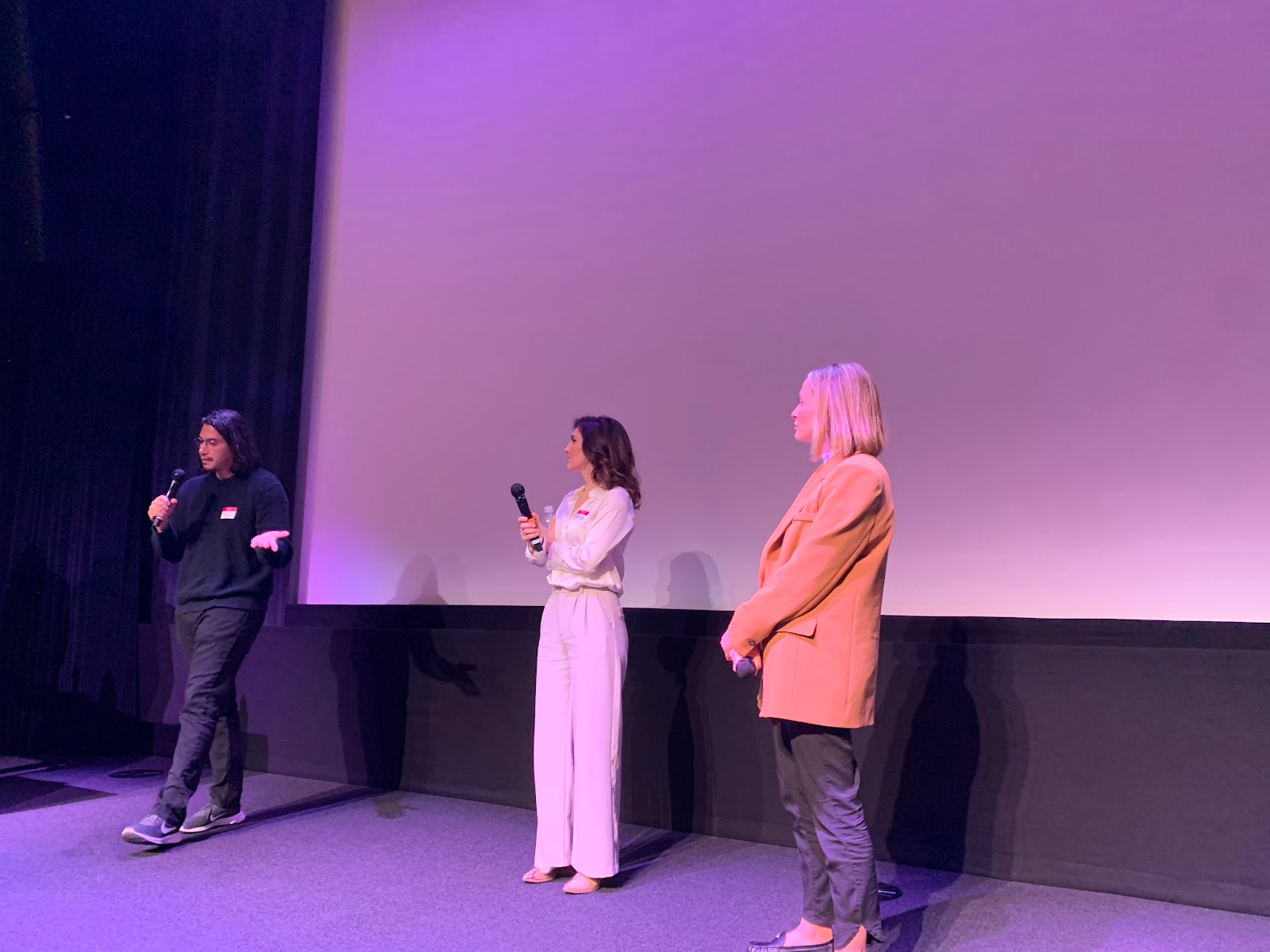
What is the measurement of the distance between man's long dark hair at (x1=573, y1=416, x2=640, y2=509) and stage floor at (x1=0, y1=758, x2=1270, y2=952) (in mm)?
1201

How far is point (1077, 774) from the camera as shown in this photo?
3.03 metres

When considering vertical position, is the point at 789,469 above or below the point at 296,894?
above

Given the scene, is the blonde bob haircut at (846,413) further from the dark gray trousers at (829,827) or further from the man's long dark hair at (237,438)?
the man's long dark hair at (237,438)

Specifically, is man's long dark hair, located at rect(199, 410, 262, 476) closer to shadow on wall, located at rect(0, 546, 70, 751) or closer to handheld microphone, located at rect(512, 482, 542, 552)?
handheld microphone, located at rect(512, 482, 542, 552)

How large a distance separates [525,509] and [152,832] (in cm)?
167

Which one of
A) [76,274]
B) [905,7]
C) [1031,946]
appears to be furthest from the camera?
[76,274]

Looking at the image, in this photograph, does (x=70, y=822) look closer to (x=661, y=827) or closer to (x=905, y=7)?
(x=661, y=827)

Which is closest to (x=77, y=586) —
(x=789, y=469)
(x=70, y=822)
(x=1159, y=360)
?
(x=70, y=822)

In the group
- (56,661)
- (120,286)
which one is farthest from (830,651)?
(120,286)

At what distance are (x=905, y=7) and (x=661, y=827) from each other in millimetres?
3177

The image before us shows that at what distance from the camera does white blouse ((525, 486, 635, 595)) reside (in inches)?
119

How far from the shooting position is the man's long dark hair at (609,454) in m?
3.16

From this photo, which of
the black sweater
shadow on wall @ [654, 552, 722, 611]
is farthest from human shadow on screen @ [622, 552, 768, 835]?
the black sweater

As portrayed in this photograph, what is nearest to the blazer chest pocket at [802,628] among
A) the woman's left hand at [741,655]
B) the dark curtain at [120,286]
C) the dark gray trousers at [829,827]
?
the woman's left hand at [741,655]
